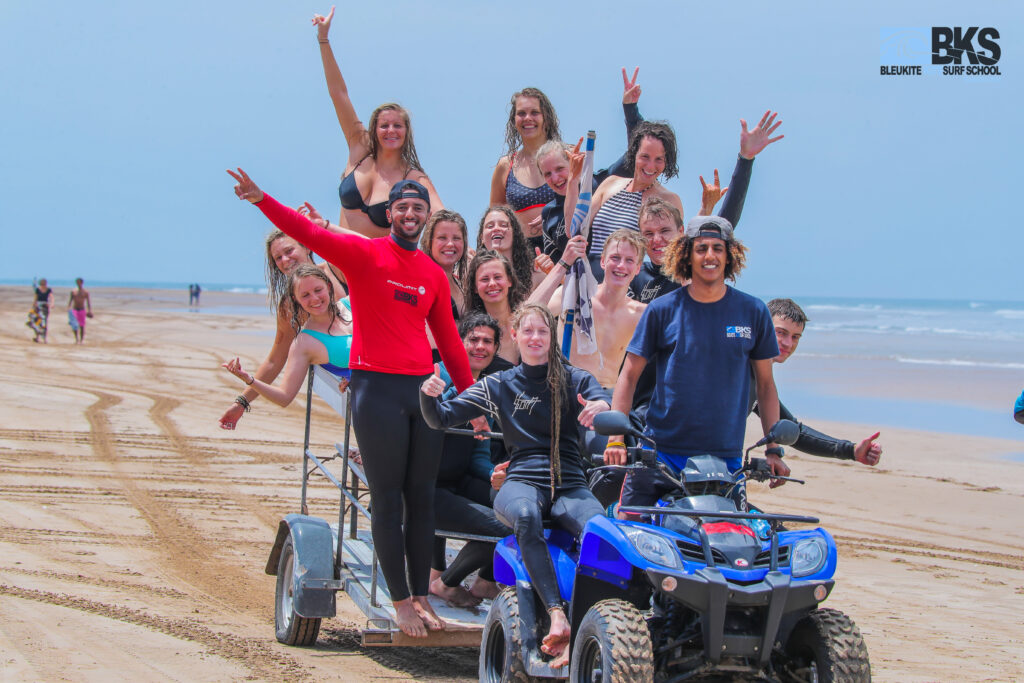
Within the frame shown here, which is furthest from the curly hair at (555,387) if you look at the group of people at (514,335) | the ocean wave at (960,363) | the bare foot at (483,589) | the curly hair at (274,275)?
the ocean wave at (960,363)

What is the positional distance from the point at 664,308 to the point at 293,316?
3063mm

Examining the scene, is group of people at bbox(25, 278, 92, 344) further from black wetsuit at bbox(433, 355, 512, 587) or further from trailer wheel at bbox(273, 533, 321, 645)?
black wetsuit at bbox(433, 355, 512, 587)

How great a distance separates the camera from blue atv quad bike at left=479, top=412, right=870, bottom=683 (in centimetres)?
361

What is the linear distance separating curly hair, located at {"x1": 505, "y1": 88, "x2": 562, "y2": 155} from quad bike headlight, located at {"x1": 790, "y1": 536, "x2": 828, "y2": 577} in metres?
3.95

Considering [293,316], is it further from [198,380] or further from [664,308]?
[198,380]

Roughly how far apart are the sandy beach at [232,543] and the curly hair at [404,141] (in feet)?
10.1

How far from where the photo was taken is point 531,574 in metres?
4.41

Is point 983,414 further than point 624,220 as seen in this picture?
Yes

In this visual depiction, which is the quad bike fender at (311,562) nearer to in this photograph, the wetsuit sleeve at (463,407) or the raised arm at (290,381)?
the raised arm at (290,381)

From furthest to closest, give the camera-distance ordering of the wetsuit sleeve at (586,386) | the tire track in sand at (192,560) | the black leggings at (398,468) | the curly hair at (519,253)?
the tire track in sand at (192,560)
the curly hair at (519,253)
the black leggings at (398,468)
the wetsuit sleeve at (586,386)

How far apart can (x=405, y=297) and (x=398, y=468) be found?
866mm

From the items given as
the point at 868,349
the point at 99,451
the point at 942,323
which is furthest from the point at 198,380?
the point at 942,323

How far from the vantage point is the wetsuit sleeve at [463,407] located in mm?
4715

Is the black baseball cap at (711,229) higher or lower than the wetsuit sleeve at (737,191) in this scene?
lower
